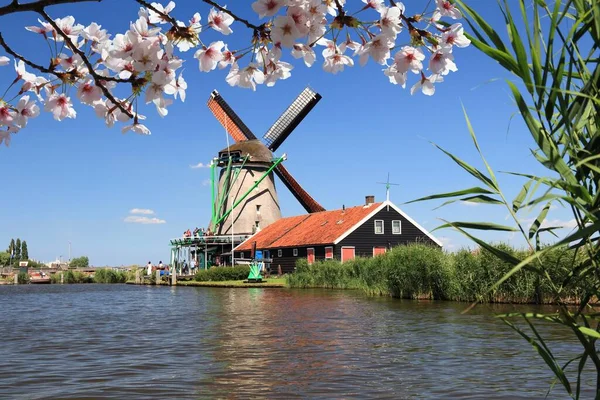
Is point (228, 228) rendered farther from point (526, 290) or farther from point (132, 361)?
point (132, 361)

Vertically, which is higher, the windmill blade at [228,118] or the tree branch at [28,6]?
the windmill blade at [228,118]

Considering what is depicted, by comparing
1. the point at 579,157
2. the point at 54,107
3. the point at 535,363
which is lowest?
the point at 535,363

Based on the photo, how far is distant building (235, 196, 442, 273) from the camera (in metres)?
34.9

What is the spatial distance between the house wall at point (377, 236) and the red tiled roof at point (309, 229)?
1.71 ft

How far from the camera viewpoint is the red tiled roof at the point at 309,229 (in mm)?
35875

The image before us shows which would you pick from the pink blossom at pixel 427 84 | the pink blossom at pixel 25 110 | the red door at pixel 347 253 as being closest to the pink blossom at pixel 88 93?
the pink blossom at pixel 25 110

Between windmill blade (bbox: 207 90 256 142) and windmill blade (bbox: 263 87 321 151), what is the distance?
1791 mm

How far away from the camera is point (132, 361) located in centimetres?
896

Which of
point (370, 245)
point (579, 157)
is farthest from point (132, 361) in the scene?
point (370, 245)

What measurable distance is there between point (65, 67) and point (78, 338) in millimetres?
10453

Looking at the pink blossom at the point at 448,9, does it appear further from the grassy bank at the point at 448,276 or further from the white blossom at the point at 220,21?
the grassy bank at the point at 448,276

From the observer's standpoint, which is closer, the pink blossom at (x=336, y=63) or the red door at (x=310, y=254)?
the pink blossom at (x=336, y=63)

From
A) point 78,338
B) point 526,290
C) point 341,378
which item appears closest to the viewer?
point 341,378

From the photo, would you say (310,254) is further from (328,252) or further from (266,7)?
(266,7)
